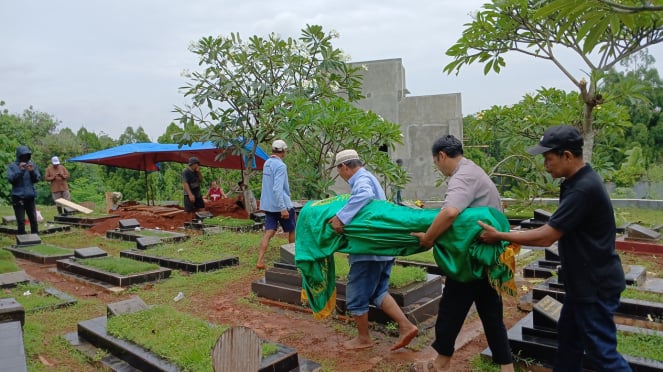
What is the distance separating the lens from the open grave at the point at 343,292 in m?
4.46

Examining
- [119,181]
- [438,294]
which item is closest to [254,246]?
[438,294]

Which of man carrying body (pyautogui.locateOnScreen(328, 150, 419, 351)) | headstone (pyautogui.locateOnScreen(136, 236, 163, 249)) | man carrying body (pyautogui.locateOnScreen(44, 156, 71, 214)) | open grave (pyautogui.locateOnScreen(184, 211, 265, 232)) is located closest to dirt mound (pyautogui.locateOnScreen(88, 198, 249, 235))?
open grave (pyautogui.locateOnScreen(184, 211, 265, 232))

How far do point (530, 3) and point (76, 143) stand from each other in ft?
70.3

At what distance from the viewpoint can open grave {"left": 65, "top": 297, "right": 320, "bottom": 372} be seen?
226cm

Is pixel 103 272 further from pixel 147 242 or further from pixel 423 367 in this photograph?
pixel 423 367

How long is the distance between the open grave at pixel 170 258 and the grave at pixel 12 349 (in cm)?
329

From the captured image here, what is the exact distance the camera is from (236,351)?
227cm

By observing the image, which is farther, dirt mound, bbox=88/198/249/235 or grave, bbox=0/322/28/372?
dirt mound, bbox=88/198/249/235

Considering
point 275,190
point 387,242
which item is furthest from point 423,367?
point 275,190

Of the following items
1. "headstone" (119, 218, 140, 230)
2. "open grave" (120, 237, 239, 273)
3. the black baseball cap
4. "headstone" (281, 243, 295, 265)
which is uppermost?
the black baseball cap

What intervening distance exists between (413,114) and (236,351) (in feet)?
65.1

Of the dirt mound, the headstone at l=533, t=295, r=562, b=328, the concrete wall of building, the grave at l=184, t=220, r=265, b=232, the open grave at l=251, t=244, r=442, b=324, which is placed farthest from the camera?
the concrete wall of building

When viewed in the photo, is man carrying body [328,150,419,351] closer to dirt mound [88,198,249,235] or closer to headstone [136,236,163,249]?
headstone [136,236,163,249]

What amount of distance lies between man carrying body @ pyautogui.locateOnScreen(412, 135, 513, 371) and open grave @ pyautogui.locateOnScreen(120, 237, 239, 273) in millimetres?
4288
